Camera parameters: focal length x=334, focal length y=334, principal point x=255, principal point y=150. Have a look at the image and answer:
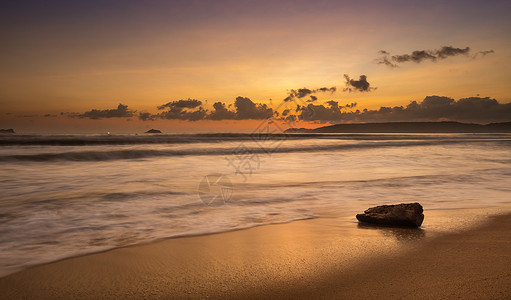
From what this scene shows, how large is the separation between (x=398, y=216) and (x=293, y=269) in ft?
6.48

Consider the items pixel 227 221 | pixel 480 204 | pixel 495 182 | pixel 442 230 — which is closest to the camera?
pixel 442 230

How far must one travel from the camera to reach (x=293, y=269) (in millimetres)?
2779

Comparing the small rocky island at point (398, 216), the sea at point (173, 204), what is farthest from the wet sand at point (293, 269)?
the sea at point (173, 204)

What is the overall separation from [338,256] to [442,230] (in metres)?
1.69

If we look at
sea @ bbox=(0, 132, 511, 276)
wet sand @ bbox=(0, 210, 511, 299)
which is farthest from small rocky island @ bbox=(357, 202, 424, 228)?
sea @ bbox=(0, 132, 511, 276)

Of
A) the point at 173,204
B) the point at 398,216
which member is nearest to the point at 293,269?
the point at 398,216

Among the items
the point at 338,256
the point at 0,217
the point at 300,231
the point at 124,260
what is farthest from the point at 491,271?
the point at 0,217

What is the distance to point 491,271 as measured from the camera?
2602mm

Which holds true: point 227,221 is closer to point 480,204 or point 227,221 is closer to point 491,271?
point 491,271

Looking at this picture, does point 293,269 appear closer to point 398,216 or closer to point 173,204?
point 398,216

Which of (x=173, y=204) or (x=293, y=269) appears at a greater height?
(x=293, y=269)

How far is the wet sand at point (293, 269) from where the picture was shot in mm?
2373

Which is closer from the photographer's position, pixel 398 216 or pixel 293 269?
pixel 293 269

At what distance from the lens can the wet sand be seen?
2373 millimetres
